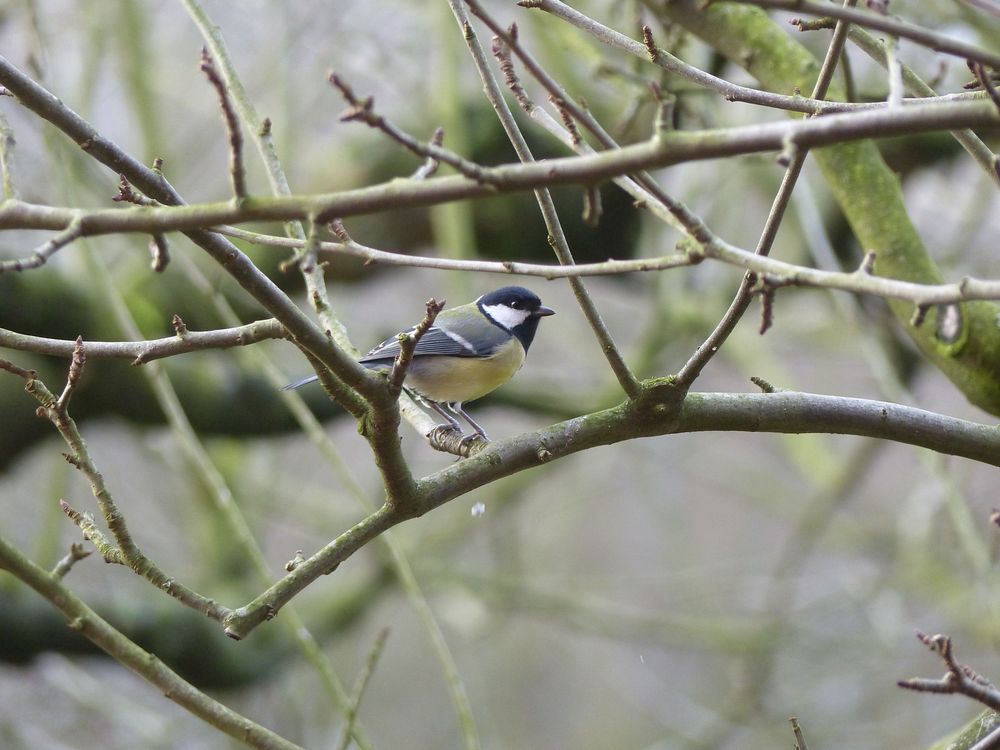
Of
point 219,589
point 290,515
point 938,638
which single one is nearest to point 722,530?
point 290,515

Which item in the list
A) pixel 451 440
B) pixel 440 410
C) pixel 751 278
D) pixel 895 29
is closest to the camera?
pixel 895 29

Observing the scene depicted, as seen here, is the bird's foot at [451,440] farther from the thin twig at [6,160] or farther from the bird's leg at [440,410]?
the thin twig at [6,160]

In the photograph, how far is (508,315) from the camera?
3752 millimetres

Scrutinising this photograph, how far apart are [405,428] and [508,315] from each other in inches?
83.0

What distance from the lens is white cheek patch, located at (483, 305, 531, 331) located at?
12.2ft

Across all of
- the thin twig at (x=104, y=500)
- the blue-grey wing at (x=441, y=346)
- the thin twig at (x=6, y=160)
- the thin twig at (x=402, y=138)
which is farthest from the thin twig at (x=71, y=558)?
the blue-grey wing at (x=441, y=346)

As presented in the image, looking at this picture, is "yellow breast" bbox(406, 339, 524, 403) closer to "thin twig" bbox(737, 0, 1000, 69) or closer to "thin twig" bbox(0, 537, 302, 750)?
"thin twig" bbox(0, 537, 302, 750)

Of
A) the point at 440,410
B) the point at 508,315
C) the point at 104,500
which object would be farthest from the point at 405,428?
the point at 104,500

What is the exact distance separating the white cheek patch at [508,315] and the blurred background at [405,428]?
68cm

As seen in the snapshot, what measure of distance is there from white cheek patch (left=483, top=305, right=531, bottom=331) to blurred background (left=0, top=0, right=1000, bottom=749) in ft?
2.22

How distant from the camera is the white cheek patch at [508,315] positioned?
3707 millimetres

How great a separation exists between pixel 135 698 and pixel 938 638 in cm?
679

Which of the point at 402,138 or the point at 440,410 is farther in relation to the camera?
the point at 440,410

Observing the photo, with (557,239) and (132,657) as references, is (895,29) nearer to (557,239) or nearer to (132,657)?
(557,239)
